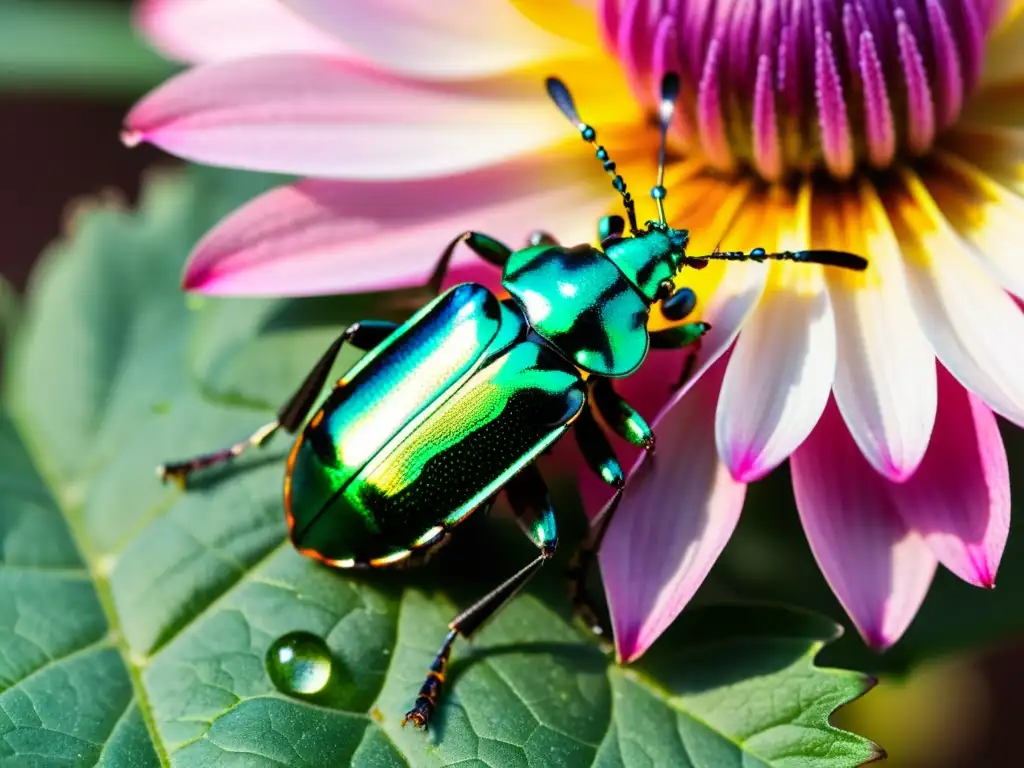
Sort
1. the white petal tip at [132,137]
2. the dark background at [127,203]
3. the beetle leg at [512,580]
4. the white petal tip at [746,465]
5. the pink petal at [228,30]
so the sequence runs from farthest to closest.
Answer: the dark background at [127,203] → the pink petal at [228,30] → the white petal tip at [132,137] → the beetle leg at [512,580] → the white petal tip at [746,465]

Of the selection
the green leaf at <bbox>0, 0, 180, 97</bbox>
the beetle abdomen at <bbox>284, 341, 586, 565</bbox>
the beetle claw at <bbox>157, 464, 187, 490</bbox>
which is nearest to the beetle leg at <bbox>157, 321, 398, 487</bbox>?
the beetle claw at <bbox>157, 464, 187, 490</bbox>

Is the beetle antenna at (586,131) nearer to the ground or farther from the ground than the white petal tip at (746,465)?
farther from the ground

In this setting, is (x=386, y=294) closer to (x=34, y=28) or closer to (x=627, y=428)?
(x=627, y=428)

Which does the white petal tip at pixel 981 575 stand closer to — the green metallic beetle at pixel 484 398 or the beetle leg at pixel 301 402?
the green metallic beetle at pixel 484 398

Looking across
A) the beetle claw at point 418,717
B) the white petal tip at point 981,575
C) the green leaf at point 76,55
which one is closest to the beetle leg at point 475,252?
the beetle claw at point 418,717

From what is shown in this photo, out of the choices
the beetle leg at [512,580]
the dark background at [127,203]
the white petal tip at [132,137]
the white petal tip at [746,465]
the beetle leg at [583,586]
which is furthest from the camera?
the dark background at [127,203]

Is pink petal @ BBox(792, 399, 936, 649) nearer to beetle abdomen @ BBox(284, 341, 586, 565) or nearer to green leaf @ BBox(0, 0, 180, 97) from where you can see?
beetle abdomen @ BBox(284, 341, 586, 565)
